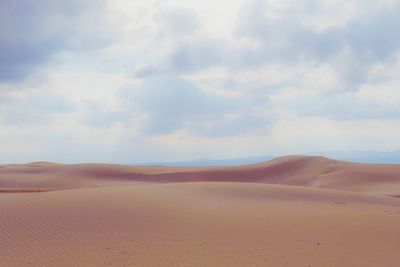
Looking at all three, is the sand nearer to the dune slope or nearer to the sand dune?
the dune slope

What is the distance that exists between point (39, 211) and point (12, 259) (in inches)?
131

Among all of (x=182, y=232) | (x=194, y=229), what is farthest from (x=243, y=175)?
(x=182, y=232)

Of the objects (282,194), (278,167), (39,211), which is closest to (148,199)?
(39,211)

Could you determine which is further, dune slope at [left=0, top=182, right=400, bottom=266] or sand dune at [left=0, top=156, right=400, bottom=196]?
sand dune at [left=0, top=156, right=400, bottom=196]

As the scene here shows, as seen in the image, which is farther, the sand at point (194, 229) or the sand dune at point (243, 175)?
the sand dune at point (243, 175)

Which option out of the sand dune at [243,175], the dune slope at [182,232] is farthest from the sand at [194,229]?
the sand dune at [243,175]

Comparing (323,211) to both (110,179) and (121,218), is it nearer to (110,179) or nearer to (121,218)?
(121,218)

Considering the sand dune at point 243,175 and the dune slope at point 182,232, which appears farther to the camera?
the sand dune at point 243,175

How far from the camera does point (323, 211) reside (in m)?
12.7

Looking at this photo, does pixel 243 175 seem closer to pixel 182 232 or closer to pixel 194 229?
pixel 194 229

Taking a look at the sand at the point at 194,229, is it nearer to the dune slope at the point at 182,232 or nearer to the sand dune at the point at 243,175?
the dune slope at the point at 182,232

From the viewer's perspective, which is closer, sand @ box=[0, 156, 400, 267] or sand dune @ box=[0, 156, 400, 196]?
sand @ box=[0, 156, 400, 267]

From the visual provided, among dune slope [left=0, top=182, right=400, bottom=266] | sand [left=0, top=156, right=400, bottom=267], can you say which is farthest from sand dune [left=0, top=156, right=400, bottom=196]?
dune slope [left=0, top=182, right=400, bottom=266]

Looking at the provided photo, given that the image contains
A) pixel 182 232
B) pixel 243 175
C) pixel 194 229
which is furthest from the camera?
pixel 243 175
